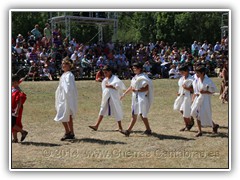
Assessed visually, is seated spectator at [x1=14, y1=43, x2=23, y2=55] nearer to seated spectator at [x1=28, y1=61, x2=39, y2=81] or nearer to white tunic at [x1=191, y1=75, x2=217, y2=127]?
seated spectator at [x1=28, y1=61, x2=39, y2=81]

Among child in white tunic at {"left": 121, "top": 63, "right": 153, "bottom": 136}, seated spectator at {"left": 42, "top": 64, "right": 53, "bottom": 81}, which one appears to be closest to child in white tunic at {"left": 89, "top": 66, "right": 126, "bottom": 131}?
child in white tunic at {"left": 121, "top": 63, "right": 153, "bottom": 136}

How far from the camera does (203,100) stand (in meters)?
10.5

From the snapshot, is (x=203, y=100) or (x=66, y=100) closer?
(x=66, y=100)

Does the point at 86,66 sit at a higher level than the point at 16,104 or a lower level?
higher

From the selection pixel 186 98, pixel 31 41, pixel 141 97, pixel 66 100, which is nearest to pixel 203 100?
pixel 186 98

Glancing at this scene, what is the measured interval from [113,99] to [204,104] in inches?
85.2

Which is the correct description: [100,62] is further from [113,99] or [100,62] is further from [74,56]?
[113,99]

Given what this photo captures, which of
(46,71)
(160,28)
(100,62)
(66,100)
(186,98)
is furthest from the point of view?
(160,28)

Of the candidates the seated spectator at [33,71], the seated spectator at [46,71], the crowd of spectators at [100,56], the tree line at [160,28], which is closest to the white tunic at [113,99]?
the crowd of spectators at [100,56]

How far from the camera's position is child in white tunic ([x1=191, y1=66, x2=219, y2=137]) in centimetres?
1038
